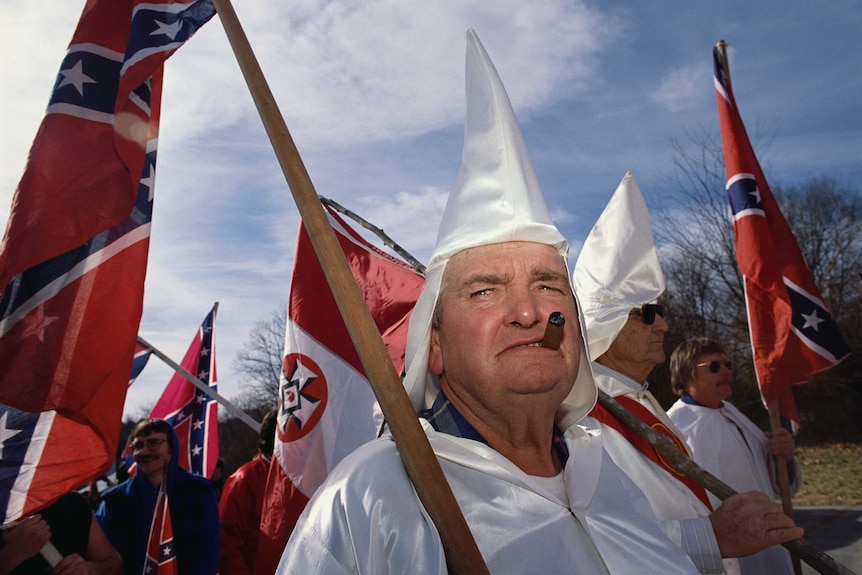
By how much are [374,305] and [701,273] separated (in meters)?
19.2

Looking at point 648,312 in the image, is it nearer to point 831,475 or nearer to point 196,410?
point 196,410

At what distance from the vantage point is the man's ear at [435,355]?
201 centimetres

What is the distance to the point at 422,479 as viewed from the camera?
1.34m

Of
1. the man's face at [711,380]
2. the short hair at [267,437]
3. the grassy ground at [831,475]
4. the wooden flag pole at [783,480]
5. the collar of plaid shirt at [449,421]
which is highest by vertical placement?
the collar of plaid shirt at [449,421]

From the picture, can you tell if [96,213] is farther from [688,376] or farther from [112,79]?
[688,376]

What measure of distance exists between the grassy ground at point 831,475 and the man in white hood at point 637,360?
9.77m

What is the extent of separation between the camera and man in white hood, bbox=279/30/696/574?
167cm

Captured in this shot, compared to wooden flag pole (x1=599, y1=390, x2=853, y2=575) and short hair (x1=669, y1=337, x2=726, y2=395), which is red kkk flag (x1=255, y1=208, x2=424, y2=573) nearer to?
wooden flag pole (x1=599, y1=390, x2=853, y2=575)

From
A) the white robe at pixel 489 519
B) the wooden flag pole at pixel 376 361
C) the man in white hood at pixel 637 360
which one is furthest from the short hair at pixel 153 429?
the wooden flag pole at pixel 376 361

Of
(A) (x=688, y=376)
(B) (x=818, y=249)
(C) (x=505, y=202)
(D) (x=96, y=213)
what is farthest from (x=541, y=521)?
(B) (x=818, y=249)

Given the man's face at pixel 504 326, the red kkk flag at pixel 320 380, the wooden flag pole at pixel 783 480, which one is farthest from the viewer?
the red kkk flag at pixel 320 380

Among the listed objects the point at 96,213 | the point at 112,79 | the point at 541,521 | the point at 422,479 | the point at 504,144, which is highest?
the point at 112,79

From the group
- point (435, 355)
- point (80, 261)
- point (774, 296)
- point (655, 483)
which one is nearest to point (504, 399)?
point (435, 355)

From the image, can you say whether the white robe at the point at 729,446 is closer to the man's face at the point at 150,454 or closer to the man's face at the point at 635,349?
the man's face at the point at 635,349
